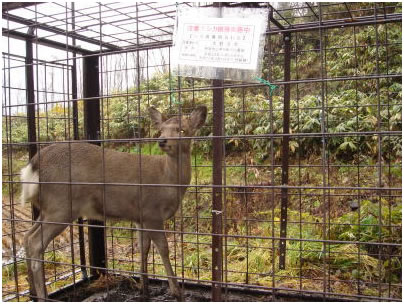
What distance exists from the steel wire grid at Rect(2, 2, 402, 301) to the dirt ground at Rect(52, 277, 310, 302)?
0.15 meters

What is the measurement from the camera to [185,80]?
8461 mm

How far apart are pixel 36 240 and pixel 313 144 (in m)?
5.62

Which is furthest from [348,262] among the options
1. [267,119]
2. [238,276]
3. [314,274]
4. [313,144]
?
[267,119]

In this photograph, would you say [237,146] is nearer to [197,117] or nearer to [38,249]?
[197,117]

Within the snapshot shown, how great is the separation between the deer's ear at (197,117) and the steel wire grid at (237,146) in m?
0.26

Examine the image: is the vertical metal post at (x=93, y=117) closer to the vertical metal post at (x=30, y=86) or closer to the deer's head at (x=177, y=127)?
the vertical metal post at (x=30, y=86)

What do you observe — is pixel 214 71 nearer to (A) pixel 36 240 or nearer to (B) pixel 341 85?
(A) pixel 36 240

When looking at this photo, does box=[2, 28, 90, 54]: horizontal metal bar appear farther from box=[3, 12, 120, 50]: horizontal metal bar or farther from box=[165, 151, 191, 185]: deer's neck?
box=[165, 151, 191, 185]: deer's neck

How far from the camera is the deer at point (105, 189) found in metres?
4.01

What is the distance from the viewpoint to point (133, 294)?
14.5 feet

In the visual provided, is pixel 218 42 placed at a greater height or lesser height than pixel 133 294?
greater

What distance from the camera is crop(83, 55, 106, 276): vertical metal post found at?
190 inches

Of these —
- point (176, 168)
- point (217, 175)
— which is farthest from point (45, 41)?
point (217, 175)

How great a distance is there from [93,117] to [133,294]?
7.12 feet
